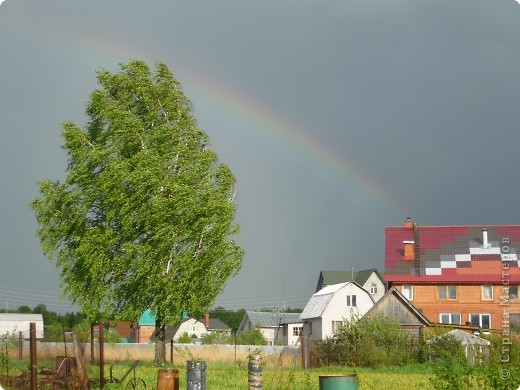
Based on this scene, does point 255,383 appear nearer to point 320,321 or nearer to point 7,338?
point 7,338

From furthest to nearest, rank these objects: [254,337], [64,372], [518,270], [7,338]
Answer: [254,337]
[518,270]
[7,338]
[64,372]

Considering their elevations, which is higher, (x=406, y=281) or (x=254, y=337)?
Result: (x=406, y=281)

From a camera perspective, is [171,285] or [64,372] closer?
[64,372]

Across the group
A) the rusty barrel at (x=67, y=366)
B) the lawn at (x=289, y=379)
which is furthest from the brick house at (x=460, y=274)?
the rusty barrel at (x=67, y=366)

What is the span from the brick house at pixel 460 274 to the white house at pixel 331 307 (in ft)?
14.4

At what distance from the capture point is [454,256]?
202 feet

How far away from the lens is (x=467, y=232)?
61.9m

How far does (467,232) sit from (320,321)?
42.2ft

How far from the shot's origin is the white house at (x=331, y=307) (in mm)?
62188

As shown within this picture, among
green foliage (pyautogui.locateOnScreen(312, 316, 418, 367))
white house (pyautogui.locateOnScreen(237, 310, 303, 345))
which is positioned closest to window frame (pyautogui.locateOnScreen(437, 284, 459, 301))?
green foliage (pyautogui.locateOnScreen(312, 316, 418, 367))

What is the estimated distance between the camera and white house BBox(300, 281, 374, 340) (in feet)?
204

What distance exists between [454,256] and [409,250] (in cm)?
332

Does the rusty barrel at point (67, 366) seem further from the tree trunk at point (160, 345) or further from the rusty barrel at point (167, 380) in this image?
the tree trunk at point (160, 345)

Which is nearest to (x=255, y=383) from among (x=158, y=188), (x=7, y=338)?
(x=7, y=338)
